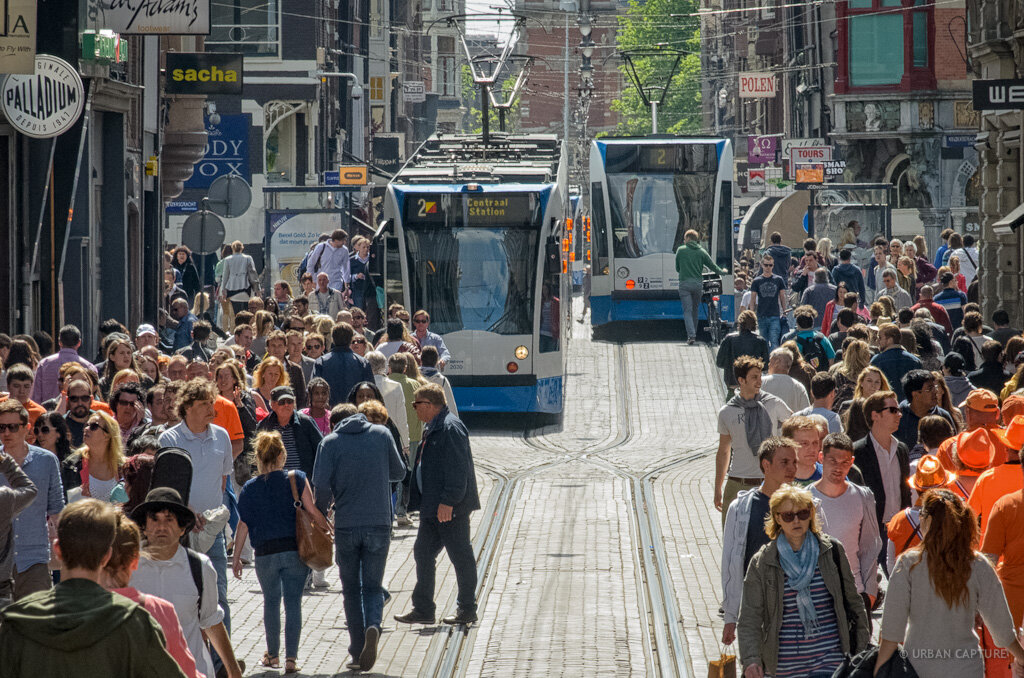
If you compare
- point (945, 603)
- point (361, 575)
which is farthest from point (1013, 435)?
point (361, 575)

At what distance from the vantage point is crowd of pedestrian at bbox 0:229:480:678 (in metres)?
4.79

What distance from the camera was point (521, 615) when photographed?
35.6 feet

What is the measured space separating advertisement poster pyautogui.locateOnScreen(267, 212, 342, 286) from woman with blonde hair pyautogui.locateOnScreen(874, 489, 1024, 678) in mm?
23505

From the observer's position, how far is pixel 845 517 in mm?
7789

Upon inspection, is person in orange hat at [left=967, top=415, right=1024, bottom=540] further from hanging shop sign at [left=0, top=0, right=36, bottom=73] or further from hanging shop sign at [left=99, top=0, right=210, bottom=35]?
hanging shop sign at [left=99, top=0, right=210, bottom=35]

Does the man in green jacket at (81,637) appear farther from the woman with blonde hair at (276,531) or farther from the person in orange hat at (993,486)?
the person in orange hat at (993,486)

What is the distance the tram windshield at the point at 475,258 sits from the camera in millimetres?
19141

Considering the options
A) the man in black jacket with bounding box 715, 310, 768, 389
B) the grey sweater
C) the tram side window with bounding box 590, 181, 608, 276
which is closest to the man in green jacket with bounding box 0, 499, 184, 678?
the grey sweater

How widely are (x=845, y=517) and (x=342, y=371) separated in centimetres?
722

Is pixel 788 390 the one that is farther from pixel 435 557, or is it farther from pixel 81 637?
pixel 81 637

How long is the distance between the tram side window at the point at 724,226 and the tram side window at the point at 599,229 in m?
1.75

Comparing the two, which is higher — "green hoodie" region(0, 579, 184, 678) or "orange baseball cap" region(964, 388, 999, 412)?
"orange baseball cap" region(964, 388, 999, 412)

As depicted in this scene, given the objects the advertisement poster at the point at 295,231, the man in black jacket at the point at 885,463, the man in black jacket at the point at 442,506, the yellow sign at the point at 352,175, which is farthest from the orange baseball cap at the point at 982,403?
the yellow sign at the point at 352,175

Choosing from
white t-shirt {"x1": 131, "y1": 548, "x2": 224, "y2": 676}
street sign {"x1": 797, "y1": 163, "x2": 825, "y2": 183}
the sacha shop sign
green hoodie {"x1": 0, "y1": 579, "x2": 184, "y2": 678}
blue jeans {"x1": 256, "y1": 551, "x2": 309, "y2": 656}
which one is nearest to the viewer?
green hoodie {"x1": 0, "y1": 579, "x2": 184, "y2": 678}
